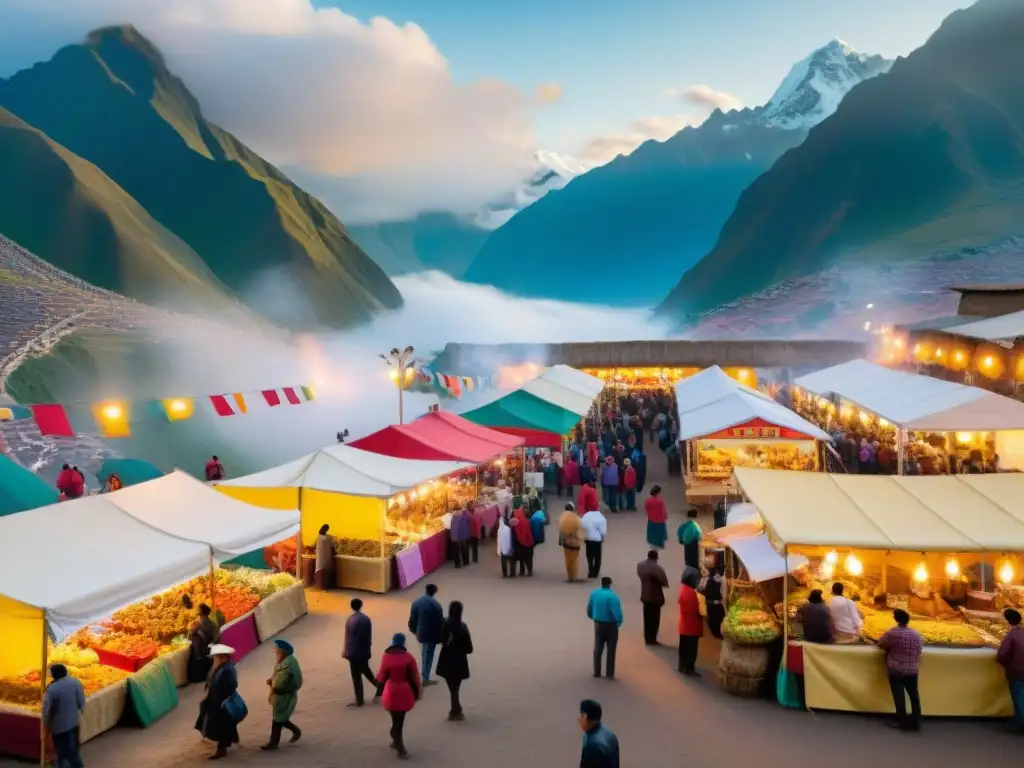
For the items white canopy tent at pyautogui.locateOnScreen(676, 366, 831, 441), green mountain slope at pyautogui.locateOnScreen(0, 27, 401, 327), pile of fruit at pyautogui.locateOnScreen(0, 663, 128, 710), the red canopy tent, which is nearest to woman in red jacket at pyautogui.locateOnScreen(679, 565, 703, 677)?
pile of fruit at pyautogui.locateOnScreen(0, 663, 128, 710)

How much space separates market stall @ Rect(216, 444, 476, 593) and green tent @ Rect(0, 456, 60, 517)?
440 cm

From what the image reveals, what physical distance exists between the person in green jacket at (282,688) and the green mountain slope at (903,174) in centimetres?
8400

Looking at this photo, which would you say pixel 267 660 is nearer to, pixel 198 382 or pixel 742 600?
pixel 742 600

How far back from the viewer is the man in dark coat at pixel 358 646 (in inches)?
304

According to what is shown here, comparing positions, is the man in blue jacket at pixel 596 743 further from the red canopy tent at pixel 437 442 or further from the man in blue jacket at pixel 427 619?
the red canopy tent at pixel 437 442

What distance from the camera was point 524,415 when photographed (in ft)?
66.3

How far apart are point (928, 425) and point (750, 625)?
32.2 feet

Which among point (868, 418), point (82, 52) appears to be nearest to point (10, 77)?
point (82, 52)

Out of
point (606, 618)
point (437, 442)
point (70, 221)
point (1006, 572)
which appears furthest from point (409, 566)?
point (70, 221)

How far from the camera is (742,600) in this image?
336 inches

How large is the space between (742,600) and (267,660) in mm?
Result: 5575

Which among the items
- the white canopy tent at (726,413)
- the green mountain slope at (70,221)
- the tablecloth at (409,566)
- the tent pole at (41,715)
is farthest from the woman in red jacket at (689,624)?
the green mountain slope at (70,221)

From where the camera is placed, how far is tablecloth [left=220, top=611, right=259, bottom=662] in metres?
9.10

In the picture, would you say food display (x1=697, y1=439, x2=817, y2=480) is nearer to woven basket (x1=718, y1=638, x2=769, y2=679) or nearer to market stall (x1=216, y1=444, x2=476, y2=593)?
market stall (x1=216, y1=444, x2=476, y2=593)
